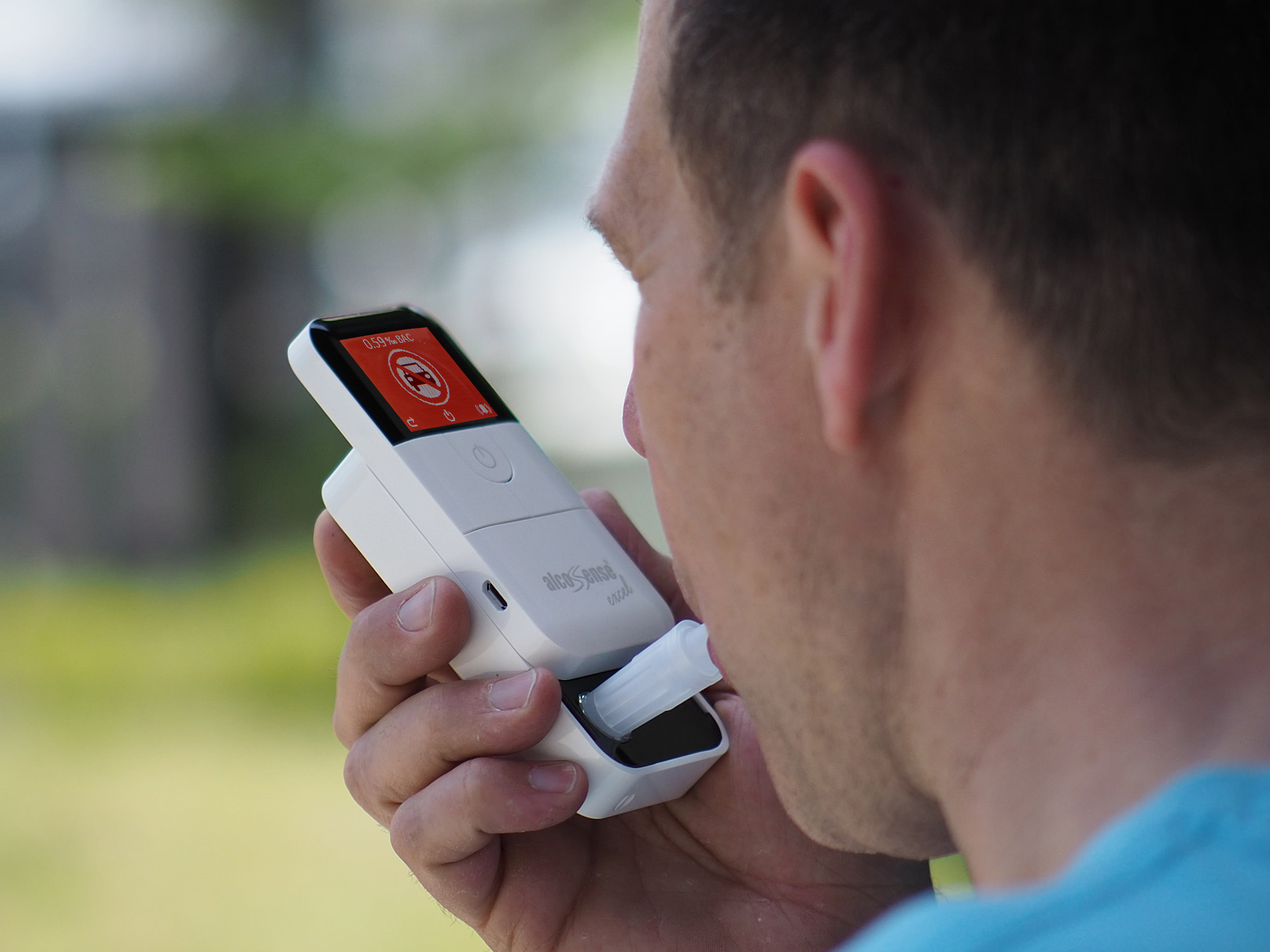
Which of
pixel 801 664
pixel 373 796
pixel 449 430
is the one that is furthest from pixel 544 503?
pixel 801 664

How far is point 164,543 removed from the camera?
20.9 feet

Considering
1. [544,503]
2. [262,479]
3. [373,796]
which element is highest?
→ [544,503]

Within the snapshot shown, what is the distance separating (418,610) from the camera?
1007 millimetres

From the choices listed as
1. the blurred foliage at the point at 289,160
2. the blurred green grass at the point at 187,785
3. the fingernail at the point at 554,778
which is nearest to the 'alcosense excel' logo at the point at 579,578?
the fingernail at the point at 554,778

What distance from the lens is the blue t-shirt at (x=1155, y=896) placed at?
47 centimetres

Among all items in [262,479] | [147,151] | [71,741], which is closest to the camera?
[71,741]

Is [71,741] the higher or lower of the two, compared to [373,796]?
lower

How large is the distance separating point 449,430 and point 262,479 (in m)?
5.94

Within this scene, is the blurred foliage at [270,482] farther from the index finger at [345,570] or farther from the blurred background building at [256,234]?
the index finger at [345,570]

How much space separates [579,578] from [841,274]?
0.50 meters

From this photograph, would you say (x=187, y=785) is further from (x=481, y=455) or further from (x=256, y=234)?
(x=256, y=234)

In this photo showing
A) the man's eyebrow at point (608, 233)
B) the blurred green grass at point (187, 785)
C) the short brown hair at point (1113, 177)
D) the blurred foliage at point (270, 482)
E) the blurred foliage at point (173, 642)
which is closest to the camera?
the short brown hair at point (1113, 177)

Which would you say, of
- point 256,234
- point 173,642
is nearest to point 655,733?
point 173,642

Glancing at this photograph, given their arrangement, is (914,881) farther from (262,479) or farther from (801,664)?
(262,479)
